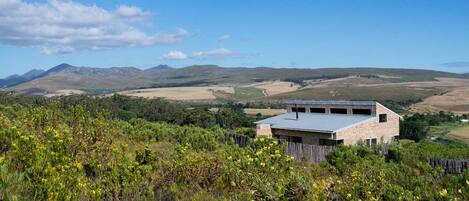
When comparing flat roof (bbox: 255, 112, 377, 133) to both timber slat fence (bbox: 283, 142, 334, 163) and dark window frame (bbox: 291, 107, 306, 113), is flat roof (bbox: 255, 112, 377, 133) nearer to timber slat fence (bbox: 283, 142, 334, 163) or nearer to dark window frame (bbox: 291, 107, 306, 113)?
dark window frame (bbox: 291, 107, 306, 113)

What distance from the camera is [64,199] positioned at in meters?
5.55

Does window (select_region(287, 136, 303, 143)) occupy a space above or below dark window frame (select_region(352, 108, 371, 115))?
below

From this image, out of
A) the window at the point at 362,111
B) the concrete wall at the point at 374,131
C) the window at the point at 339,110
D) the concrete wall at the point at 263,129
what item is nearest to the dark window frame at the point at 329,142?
the concrete wall at the point at 374,131

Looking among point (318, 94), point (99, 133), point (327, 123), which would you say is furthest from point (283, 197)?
point (318, 94)

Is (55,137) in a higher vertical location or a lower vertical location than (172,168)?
higher

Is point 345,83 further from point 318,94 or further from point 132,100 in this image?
point 132,100

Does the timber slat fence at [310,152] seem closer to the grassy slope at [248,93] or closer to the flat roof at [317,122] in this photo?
the flat roof at [317,122]

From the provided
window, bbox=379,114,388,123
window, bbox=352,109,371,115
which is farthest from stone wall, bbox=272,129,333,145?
window, bbox=379,114,388,123

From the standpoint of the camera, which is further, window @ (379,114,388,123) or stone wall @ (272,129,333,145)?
window @ (379,114,388,123)

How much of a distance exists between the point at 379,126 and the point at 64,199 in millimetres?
33327

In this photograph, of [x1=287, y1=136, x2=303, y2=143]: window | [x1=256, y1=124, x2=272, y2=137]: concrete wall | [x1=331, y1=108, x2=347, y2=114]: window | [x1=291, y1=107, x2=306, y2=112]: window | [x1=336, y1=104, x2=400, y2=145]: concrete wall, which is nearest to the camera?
[x1=336, y1=104, x2=400, y2=145]: concrete wall

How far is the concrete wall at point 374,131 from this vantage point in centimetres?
3391

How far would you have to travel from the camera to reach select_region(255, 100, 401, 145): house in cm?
3400

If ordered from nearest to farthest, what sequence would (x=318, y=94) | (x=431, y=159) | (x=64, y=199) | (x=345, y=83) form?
(x=64, y=199) → (x=431, y=159) → (x=318, y=94) → (x=345, y=83)
